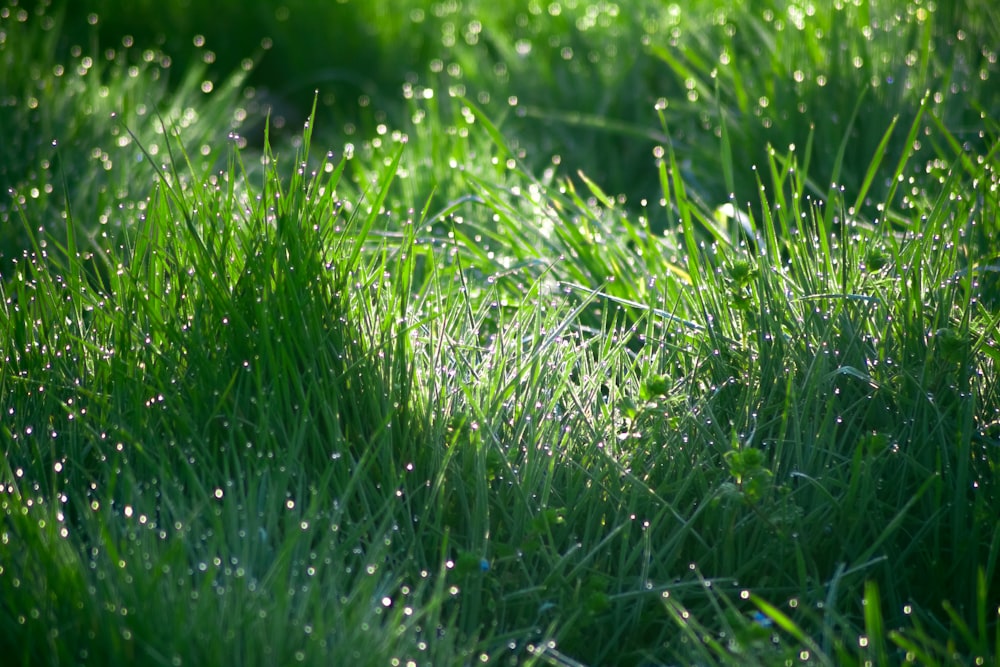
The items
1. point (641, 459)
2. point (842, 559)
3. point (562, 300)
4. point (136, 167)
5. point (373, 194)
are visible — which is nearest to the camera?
point (842, 559)

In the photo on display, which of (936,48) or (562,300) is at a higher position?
(936,48)

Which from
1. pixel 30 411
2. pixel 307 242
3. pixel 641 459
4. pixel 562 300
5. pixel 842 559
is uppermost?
pixel 307 242

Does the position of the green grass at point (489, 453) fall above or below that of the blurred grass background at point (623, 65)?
below

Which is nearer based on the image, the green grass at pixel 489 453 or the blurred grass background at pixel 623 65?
the green grass at pixel 489 453

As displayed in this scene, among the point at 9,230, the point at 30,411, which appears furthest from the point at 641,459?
the point at 9,230

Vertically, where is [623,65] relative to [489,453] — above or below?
above

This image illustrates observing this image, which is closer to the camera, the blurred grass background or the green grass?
the green grass

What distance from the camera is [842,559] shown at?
54.6 inches

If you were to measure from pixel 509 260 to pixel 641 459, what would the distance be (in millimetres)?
822

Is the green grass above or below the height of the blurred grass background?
below

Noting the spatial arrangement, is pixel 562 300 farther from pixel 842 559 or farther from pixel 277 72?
pixel 277 72

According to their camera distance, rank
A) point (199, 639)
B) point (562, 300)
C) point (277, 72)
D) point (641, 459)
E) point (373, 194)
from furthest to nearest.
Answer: point (277, 72)
point (373, 194)
point (562, 300)
point (641, 459)
point (199, 639)

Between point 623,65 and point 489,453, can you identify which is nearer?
point 489,453

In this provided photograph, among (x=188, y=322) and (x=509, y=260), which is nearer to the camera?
(x=188, y=322)
